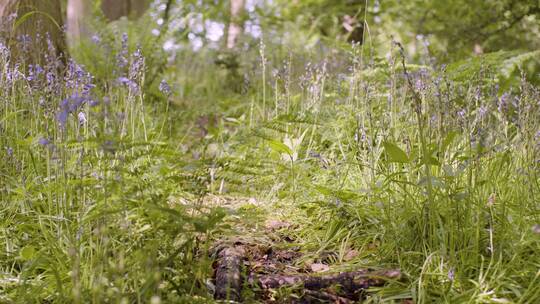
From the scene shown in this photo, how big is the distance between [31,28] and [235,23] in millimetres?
4399

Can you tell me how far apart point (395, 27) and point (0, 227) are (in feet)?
22.8

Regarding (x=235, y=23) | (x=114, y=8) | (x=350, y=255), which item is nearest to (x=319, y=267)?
(x=350, y=255)

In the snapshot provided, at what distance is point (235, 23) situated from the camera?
309 inches

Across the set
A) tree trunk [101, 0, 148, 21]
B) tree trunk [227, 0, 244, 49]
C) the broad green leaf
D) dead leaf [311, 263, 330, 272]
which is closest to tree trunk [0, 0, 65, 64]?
dead leaf [311, 263, 330, 272]

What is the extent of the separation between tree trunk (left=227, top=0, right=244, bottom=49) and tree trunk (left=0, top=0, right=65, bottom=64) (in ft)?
12.5

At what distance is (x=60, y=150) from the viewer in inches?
76.3

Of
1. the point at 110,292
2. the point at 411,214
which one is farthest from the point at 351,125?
the point at 110,292

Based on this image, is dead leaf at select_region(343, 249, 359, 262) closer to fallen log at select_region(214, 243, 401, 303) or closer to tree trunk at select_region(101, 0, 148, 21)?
fallen log at select_region(214, 243, 401, 303)

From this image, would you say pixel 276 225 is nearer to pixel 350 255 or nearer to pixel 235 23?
pixel 350 255

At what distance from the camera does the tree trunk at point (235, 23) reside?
7723mm

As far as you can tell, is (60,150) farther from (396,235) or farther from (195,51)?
(195,51)

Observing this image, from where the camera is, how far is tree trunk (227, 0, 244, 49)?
7.72 m

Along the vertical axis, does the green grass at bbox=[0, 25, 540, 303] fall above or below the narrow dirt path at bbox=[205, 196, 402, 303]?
above

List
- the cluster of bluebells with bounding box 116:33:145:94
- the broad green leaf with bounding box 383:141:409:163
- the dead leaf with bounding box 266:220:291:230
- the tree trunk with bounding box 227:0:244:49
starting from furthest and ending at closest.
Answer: the tree trunk with bounding box 227:0:244:49 → the dead leaf with bounding box 266:220:291:230 → the cluster of bluebells with bounding box 116:33:145:94 → the broad green leaf with bounding box 383:141:409:163
